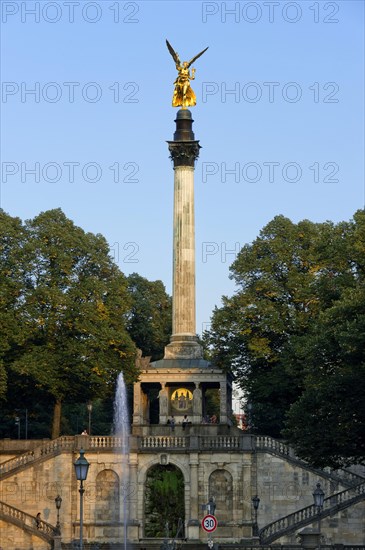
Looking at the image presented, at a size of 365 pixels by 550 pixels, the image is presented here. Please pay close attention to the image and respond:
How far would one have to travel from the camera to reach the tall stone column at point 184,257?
95.2 meters

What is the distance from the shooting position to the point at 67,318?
9125 centimetres

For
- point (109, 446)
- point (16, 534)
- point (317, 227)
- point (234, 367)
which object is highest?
point (317, 227)

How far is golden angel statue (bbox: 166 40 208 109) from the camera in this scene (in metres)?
99.2

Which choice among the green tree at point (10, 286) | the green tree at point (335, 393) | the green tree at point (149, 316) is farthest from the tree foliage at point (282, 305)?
the green tree at point (149, 316)

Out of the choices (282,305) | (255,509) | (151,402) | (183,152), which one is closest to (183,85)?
(183,152)

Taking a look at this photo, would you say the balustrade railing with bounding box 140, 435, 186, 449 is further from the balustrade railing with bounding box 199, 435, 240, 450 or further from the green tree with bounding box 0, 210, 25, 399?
the green tree with bounding box 0, 210, 25, 399

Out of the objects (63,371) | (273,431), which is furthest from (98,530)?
(273,431)

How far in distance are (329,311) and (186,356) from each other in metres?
23.9

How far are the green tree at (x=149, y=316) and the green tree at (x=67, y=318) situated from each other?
1977 cm

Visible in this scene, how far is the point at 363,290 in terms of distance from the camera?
6988 centimetres

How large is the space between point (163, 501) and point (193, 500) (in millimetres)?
1623

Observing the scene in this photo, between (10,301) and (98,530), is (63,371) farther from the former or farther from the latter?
(98,530)

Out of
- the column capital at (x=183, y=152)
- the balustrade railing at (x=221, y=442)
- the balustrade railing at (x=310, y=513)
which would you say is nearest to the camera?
the balustrade railing at (x=310, y=513)

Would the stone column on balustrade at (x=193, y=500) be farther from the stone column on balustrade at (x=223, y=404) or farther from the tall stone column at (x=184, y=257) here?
the tall stone column at (x=184, y=257)
